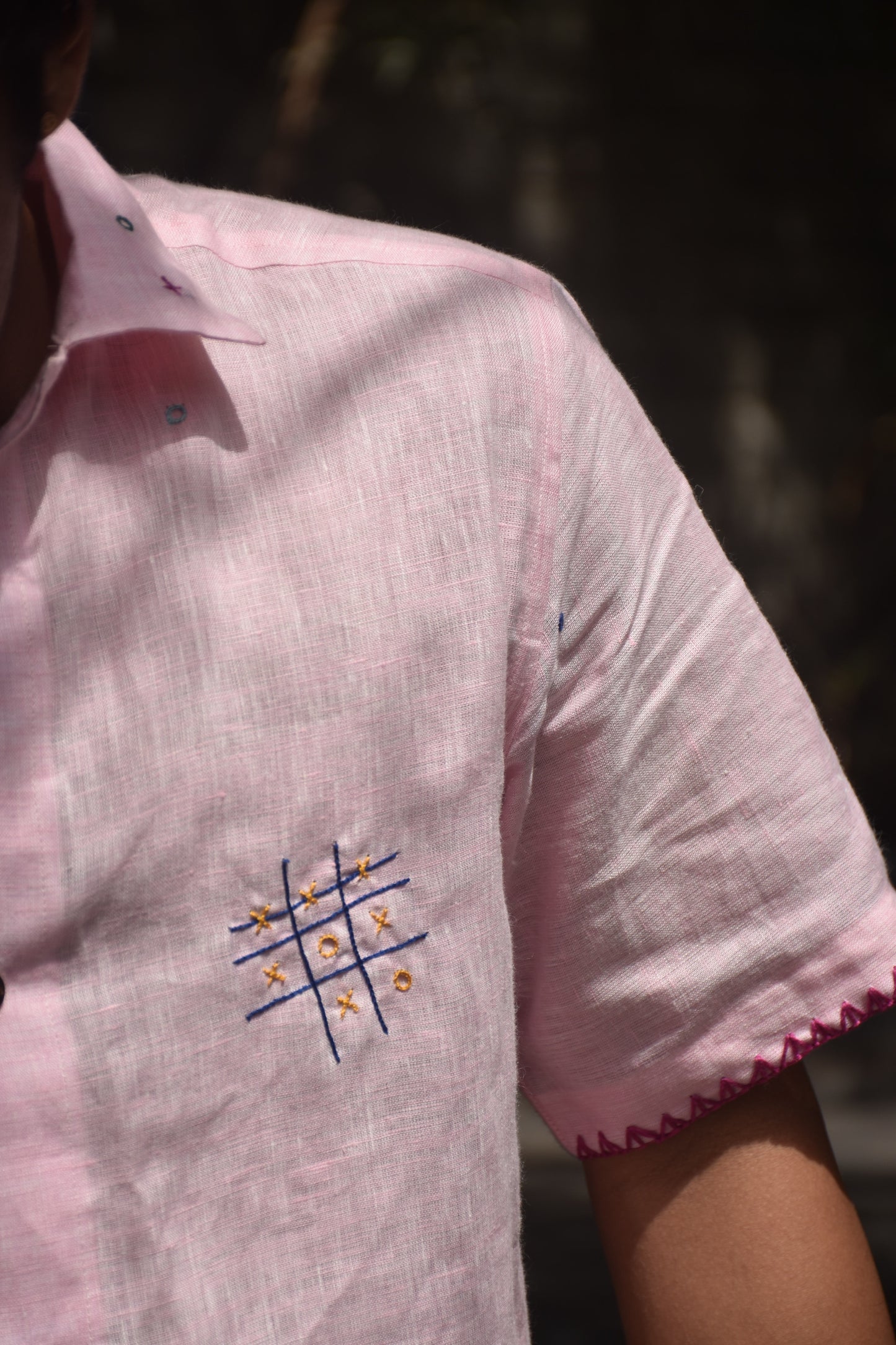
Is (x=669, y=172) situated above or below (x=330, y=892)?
above

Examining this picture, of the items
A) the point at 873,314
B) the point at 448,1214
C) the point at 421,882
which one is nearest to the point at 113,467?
the point at 421,882

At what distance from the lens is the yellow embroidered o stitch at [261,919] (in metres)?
0.62

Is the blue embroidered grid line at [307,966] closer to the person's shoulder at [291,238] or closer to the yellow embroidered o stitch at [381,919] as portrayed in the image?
the yellow embroidered o stitch at [381,919]

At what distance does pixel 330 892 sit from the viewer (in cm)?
64

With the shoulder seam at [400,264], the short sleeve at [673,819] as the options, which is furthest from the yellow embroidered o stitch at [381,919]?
the shoulder seam at [400,264]

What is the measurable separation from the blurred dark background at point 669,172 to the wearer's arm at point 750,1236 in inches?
95.7

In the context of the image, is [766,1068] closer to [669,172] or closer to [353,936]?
[353,936]

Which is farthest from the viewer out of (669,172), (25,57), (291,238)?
(669,172)

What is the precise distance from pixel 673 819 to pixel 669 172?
2.92 m

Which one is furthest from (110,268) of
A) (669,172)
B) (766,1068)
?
(669,172)

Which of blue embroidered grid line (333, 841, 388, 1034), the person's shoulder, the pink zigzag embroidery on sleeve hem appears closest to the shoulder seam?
the person's shoulder

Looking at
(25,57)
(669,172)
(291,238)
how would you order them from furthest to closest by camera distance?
(669,172), (291,238), (25,57)

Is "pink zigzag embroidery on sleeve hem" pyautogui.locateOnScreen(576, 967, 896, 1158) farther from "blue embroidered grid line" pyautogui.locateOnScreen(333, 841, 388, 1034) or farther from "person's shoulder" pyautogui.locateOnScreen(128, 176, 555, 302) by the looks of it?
"person's shoulder" pyautogui.locateOnScreen(128, 176, 555, 302)

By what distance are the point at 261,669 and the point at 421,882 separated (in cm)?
13
